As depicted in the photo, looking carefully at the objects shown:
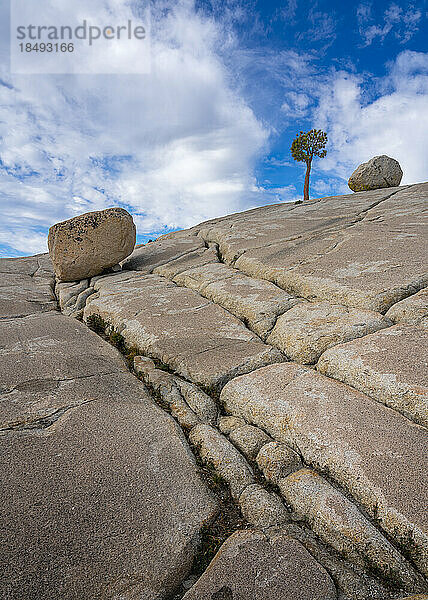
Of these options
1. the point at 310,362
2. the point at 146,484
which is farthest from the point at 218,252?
the point at 146,484

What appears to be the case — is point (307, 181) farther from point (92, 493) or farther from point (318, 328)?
point (92, 493)

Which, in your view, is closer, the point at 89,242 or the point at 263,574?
the point at 263,574

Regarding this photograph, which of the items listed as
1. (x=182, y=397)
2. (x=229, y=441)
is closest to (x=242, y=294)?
(x=182, y=397)

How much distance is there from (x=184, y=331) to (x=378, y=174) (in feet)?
74.8

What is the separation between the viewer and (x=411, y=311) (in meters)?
6.33

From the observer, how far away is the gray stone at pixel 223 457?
3.96 m

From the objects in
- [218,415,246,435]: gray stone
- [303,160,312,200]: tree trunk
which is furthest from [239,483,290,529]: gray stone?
[303,160,312,200]: tree trunk

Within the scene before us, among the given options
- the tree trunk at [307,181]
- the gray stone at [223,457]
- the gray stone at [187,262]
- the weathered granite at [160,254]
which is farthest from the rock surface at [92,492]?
the tree trunk at [307,181]

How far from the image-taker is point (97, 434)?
447 centimetres

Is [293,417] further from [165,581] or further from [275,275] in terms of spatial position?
[275,275]

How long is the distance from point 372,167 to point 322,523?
26.2 meters

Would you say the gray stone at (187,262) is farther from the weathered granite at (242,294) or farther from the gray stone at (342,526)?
the gray stone at (342,526)

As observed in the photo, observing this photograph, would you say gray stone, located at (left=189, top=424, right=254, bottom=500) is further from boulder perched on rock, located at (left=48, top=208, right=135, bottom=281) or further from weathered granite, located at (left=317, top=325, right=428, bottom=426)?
boulder perched on rock, located at (left=48, top=208, right=135, bottom=281)

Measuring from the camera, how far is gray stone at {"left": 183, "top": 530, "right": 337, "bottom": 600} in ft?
9.05
